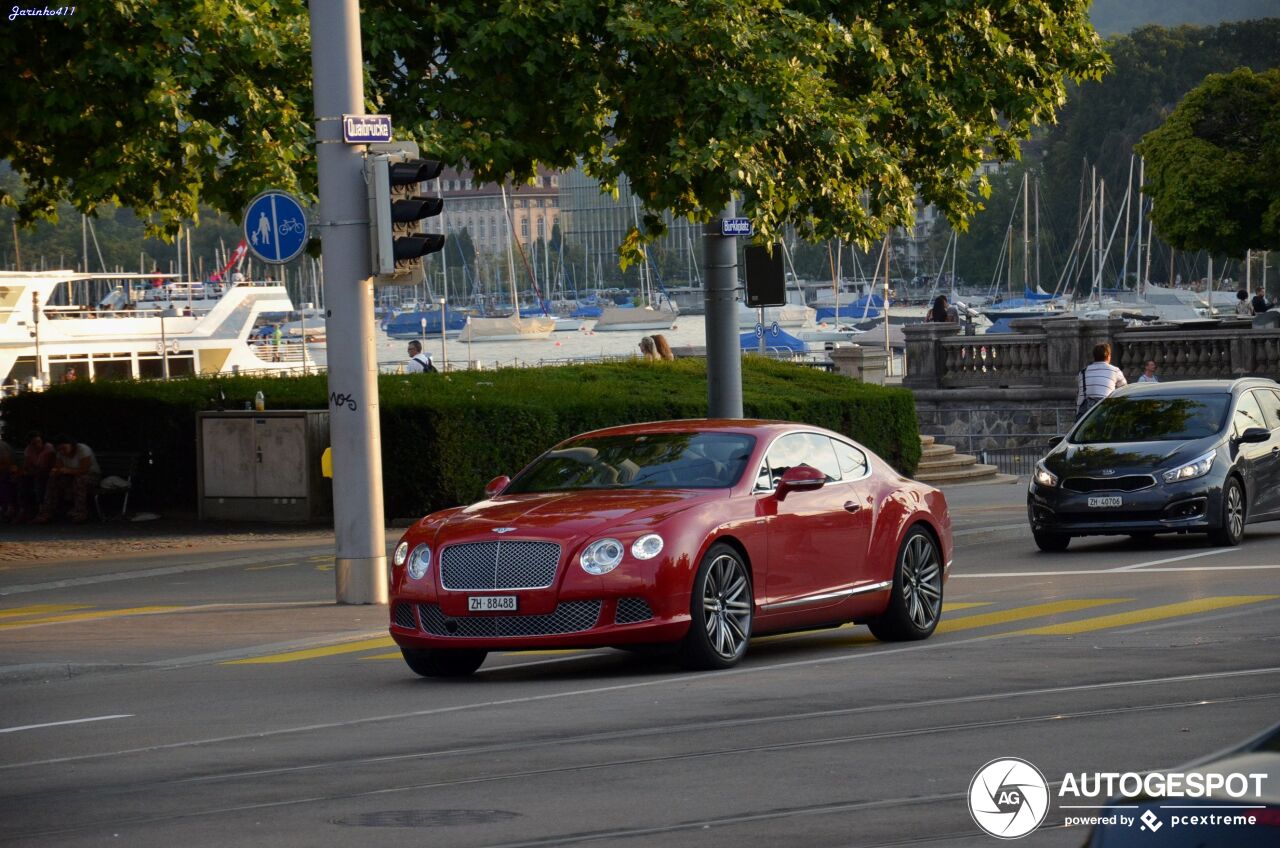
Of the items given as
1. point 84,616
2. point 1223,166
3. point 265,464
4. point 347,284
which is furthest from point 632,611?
point 1223,166

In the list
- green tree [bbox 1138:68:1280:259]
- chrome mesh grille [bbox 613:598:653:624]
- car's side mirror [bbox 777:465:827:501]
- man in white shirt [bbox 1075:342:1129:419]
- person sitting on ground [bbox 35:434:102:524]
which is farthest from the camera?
green tree [bbox 1138:68:1280:259]

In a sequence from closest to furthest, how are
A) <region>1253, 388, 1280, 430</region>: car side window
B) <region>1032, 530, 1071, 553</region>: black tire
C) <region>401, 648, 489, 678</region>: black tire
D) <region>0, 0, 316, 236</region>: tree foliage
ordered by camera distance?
<region>401, 648, 489, 678</region>: black tire → <region>0, 0, 316, 236</region>: tree foliage → <region>1032, 530, 1071, 553</region>: black tire → <region>1253, 388, 1280, 430</region>: car side window

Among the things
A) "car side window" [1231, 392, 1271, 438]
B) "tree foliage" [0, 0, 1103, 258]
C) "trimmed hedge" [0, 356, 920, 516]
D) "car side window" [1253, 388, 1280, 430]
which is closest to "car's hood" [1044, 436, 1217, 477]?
"car side window" [1231, 392, 1271, 438]

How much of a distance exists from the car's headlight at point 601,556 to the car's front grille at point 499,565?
17cm

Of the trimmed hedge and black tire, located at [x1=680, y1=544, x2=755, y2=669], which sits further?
the trimmed hedge

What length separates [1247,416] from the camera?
21141mm

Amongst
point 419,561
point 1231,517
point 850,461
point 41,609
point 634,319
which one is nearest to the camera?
point 419,561

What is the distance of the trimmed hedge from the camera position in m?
24.8

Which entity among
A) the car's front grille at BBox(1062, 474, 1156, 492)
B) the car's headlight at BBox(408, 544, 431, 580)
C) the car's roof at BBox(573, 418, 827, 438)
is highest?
the car's roof at BBox(573, 418, 827, 438)

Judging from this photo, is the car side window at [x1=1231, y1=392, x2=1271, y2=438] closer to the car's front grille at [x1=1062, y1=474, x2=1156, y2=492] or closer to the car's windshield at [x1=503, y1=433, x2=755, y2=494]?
the car's front grille at [x1=1062, y1=474, x2=1156, y2=492]

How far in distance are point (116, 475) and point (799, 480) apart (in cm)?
1632

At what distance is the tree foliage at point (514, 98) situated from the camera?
1938 cm

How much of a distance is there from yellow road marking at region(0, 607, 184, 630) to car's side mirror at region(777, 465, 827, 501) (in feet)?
21.6

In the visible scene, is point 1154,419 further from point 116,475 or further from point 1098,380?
point 116,475
